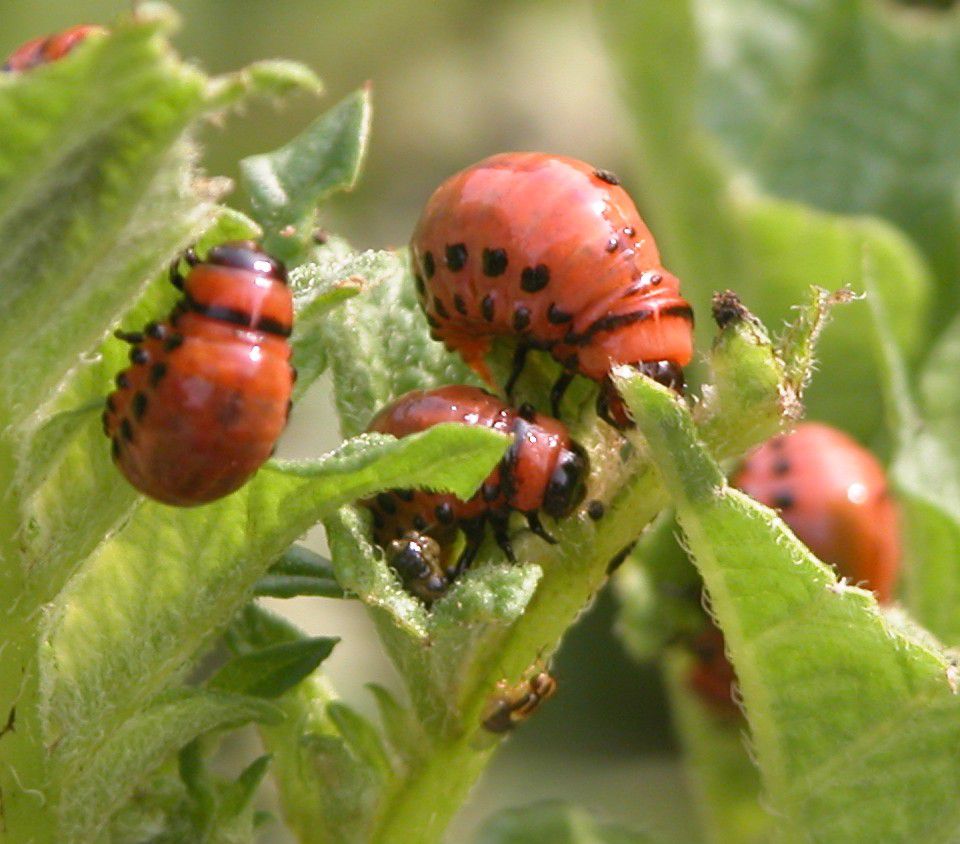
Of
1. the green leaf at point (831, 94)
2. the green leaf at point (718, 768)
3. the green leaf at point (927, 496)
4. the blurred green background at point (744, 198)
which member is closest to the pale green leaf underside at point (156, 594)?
the blurred green background at point (744, 198)

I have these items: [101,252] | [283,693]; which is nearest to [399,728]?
[283,693]

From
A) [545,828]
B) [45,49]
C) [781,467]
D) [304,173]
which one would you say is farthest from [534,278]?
[781,467]

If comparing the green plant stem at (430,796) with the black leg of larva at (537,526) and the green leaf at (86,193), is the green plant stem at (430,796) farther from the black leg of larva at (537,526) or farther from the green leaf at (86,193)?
the green leaf at (86,193)

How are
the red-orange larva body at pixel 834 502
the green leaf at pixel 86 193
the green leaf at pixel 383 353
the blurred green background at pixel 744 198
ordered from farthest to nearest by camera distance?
the blurred green background at pixel 744 198, the red-orange larva body at pixel 834 502, the green leaf at pixel 383 353, the green leaf at pixel 86 193

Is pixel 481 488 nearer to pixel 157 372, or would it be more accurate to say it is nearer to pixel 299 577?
pixel 299 577

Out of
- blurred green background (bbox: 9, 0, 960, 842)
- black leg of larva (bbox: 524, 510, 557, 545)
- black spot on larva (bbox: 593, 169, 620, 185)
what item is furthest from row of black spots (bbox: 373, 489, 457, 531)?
blurred green background (bbox: 9, 0, 960, 842)
